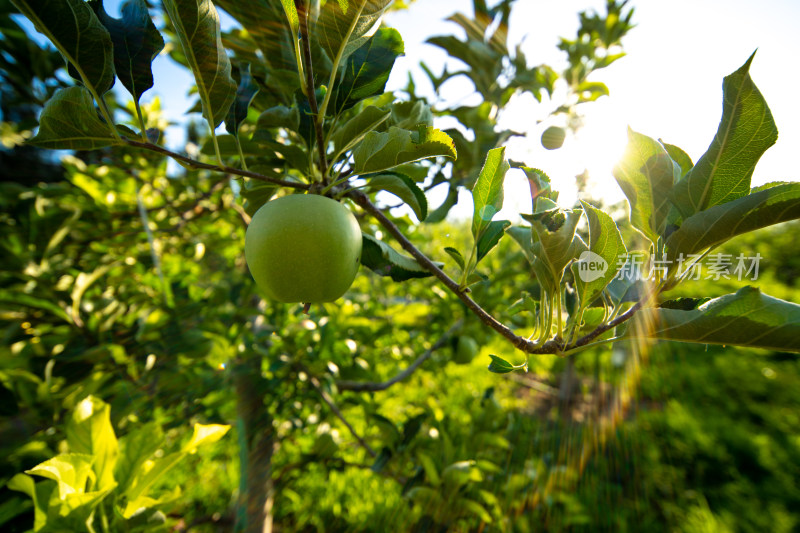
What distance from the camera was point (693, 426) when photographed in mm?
3191

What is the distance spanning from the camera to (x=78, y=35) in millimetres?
437

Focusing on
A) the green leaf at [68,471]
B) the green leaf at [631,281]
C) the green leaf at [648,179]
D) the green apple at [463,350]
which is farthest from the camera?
the green apple at [463,350]

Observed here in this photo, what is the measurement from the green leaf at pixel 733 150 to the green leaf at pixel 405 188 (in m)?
0.37

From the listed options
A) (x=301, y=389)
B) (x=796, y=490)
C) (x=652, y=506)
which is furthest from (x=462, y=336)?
(x=796, y=490)

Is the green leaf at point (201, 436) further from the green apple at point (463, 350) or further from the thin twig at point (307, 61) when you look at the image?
the green apple at point (463, 350)

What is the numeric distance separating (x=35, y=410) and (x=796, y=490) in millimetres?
4225

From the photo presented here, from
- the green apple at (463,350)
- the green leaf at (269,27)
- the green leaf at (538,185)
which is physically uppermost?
the green leaf at (269,27)

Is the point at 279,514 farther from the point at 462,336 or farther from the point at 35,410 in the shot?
the point at 462,336

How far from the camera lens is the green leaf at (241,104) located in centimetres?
61

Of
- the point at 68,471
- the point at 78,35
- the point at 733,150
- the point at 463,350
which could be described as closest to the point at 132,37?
the point at 78,35

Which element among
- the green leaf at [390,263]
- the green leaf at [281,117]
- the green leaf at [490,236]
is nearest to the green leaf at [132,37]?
the green leaf at [281,117]

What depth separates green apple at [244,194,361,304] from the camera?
0.54 meters

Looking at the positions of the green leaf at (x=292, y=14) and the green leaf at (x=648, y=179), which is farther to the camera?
the green leaf at (x=648, y=179)

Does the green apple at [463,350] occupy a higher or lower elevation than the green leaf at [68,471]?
lower
